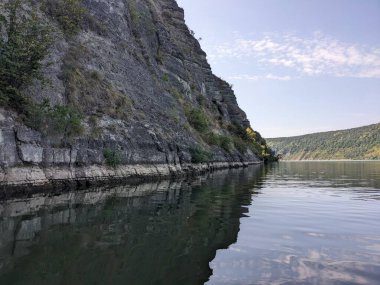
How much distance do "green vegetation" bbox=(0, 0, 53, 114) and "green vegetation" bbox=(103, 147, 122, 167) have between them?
6061 millimetres

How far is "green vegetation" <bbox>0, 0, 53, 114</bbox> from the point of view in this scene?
2097 cm

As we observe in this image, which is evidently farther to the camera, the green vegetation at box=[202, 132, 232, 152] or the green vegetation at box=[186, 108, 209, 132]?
the green vegetation at box=[202, 132, 232, 152]

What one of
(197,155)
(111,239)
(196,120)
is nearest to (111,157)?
(197,155)

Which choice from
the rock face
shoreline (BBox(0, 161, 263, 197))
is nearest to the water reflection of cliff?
shoreline (BBox(0, 161, 263, 197))

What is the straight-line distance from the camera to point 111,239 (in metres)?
9.45

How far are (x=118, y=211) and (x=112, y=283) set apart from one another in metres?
7.95

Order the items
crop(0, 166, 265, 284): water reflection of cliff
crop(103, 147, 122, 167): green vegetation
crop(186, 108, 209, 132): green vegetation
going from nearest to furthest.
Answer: crop(0, 166, 265, 284): water reflection of cliff, crop(103, 147, 122, 167): green vegetation, crop(186, 108, 209, 132): green vegetation

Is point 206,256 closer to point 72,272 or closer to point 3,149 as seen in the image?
point 72,272

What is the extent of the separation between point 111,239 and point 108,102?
23.0 meters

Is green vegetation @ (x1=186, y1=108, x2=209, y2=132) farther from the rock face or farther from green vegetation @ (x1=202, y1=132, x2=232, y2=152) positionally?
green vegetation @ (x1=202, y1=132, x2=232, y2=152)

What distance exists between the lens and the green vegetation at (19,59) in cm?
2097

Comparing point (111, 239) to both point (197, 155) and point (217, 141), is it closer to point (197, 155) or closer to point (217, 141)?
point (197, 155)

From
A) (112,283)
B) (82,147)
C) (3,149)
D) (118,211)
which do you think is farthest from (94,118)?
(112,283)

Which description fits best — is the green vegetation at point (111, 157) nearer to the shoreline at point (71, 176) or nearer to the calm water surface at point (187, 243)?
the shoreline at point (71, 176)
